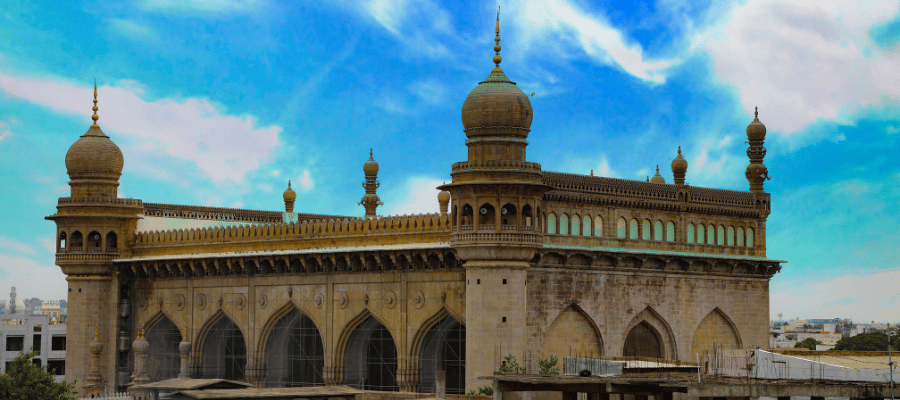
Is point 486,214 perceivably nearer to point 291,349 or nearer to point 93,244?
point 291,349

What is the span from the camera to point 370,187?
60.0 metres

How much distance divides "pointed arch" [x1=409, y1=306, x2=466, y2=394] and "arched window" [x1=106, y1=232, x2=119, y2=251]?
55.8ft

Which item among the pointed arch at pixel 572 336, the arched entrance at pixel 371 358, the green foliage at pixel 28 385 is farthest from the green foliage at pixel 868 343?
the green foliage at pixel 28 385

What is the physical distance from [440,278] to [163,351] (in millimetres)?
18132

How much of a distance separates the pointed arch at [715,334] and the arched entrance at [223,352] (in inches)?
711

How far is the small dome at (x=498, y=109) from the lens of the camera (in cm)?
4141

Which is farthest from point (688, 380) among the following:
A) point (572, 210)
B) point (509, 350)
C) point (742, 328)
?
point (742, 328)

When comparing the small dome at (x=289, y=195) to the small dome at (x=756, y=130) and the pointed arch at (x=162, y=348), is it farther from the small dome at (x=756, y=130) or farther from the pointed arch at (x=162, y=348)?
the small dome at (x=756, y=130)

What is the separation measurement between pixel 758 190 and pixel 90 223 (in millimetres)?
26973

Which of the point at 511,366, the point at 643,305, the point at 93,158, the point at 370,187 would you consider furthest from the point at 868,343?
the point at 511,366

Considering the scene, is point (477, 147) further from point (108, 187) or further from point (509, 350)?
point (108, 187)

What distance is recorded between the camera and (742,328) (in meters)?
49.0

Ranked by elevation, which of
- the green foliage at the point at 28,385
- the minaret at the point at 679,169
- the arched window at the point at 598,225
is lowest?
the green foliage at the point at 28,385

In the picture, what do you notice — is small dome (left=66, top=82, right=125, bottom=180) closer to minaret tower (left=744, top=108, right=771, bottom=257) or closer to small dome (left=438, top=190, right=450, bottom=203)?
small dome (left=438, top=190, right=450, bottom=203)
